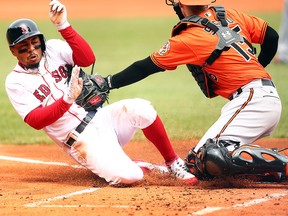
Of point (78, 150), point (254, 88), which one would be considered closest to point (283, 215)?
point (254, 88)

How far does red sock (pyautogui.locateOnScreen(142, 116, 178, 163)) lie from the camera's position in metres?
6.86

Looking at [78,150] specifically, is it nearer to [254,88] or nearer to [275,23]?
[254,88]

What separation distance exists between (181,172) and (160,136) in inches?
15.7

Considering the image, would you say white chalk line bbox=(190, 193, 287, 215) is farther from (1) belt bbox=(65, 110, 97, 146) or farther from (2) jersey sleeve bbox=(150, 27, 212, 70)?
(1) belt bbox=(65, 110, 97, 146)

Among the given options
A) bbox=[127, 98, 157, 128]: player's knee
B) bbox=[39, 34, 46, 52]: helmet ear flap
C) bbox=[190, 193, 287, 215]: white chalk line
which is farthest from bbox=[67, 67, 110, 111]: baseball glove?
bbox=[190, 193, 287, 215]: white chalk line

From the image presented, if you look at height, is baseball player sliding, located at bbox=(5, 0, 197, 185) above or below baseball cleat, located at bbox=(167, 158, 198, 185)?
above

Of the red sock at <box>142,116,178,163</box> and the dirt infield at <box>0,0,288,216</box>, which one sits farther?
the red sock at <box>142,116,178,163</box>

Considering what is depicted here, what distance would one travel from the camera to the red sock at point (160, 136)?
686 cm

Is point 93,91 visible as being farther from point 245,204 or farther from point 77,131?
point 245,204

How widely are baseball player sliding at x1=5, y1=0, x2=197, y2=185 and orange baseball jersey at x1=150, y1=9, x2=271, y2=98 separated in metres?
0.51

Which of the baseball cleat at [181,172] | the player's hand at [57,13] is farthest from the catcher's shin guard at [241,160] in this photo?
the player's hand at [57,13]

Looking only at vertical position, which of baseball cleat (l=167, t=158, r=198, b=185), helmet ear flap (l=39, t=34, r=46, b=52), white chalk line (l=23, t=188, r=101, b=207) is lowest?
baseball cleat (l=167, t=158, r=198, b=185)

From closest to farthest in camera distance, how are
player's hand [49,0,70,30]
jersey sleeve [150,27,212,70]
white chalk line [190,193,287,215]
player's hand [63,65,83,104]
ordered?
white chalk line [190,193,287,215], player's hand [63,65,83,104], jersey sleeve [150,27,212,70], player's hand [49,0,70,30]

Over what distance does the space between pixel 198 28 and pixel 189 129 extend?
3.38 metres
